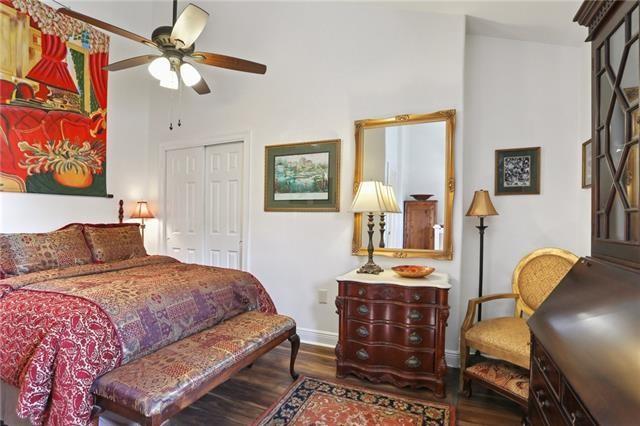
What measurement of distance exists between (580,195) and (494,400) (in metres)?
1.65

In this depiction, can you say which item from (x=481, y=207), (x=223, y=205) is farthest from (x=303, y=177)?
(x=481, y=207)

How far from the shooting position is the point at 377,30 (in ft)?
9.74

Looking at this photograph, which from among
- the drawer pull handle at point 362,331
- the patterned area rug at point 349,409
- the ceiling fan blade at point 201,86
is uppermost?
the ceiling fan blade at point 201,86

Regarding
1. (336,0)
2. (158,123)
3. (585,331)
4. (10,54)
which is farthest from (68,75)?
(585,331)

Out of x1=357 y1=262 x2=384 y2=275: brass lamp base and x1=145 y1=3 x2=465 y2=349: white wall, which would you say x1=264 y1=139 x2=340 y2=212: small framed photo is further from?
x1=357 y1=262 x2=384 y2=275: brass lamp base

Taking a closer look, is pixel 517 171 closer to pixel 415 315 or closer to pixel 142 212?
pixel 415 315

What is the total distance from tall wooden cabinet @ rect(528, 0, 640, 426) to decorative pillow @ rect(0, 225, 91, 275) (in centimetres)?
328

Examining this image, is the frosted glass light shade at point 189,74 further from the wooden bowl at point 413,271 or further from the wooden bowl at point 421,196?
the wooden bowl at point 413,271

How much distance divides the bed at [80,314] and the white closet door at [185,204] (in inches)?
47.9

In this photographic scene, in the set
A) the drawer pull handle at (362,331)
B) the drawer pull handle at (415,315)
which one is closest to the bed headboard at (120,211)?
the drawer pull handle at (362,331)

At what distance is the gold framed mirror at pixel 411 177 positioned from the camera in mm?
2705

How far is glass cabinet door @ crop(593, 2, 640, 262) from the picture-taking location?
1021 mm

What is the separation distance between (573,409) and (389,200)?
1810 millimetres

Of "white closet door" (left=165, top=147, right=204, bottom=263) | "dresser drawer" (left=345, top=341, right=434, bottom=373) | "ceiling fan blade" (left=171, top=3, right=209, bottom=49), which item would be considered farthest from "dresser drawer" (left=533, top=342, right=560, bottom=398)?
"white closet door" (left=165, top=147, right=204, bottom=263)
